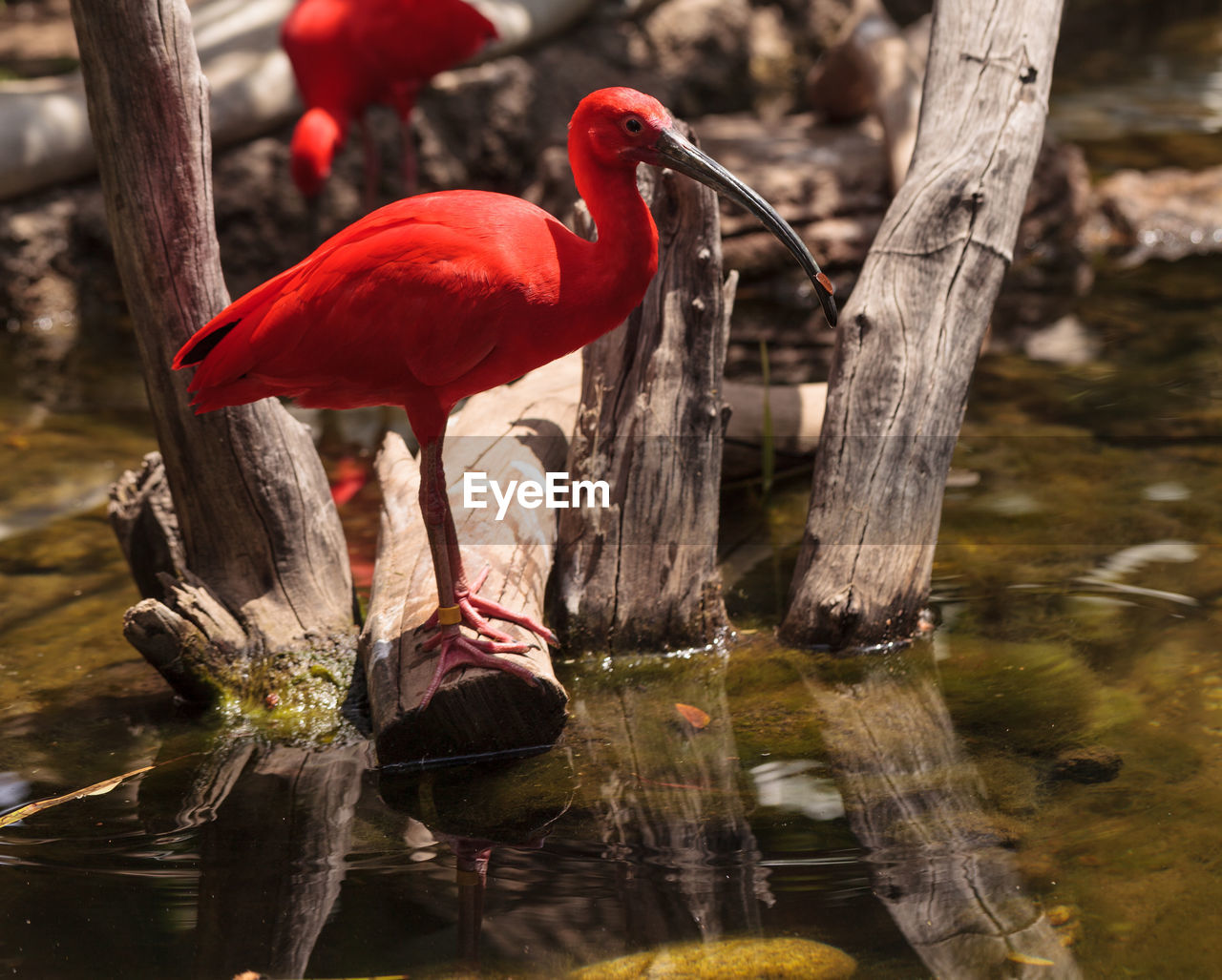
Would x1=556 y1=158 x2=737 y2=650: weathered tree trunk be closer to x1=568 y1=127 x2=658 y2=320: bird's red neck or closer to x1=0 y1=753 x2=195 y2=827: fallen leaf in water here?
x1=568 y1=127 x2=658 y2=320: bird's red neck

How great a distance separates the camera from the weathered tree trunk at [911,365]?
370 centimetres

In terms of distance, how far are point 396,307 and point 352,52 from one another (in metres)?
4.17

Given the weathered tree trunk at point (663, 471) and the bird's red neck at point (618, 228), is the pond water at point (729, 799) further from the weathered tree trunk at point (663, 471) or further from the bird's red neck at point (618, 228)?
the bird's red neck at point (618, 228)

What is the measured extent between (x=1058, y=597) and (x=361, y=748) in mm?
2236

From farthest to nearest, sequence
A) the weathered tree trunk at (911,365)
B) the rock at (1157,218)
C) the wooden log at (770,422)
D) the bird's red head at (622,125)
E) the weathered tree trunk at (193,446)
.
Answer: the rock at (1157,218), the wooden log at (770,422), the weathered tree trunk at (911,365), the weathered tree trunk at (193,446), the bird's red head at (622,125)

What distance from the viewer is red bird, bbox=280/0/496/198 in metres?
6.39

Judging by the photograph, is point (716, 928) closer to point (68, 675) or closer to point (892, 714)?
point (892, 714)

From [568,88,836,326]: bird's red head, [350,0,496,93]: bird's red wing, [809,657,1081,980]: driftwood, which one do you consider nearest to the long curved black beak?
[568,88,836,326]: bird's red head

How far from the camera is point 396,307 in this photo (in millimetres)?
2842

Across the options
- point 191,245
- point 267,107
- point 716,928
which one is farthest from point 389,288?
point 267,107

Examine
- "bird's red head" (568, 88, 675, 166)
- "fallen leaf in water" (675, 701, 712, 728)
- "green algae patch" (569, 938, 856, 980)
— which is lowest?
"fallen leaf in water" (675, 701, 712, 728)

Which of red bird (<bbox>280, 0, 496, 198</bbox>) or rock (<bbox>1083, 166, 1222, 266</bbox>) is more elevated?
red bird (<bbox>280, 0, 496, 198</bbox>)

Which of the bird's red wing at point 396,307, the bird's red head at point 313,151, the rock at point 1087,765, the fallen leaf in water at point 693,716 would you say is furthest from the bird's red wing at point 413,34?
the rock at point 1087,765

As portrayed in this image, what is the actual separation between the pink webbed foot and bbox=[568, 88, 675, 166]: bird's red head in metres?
1.18
